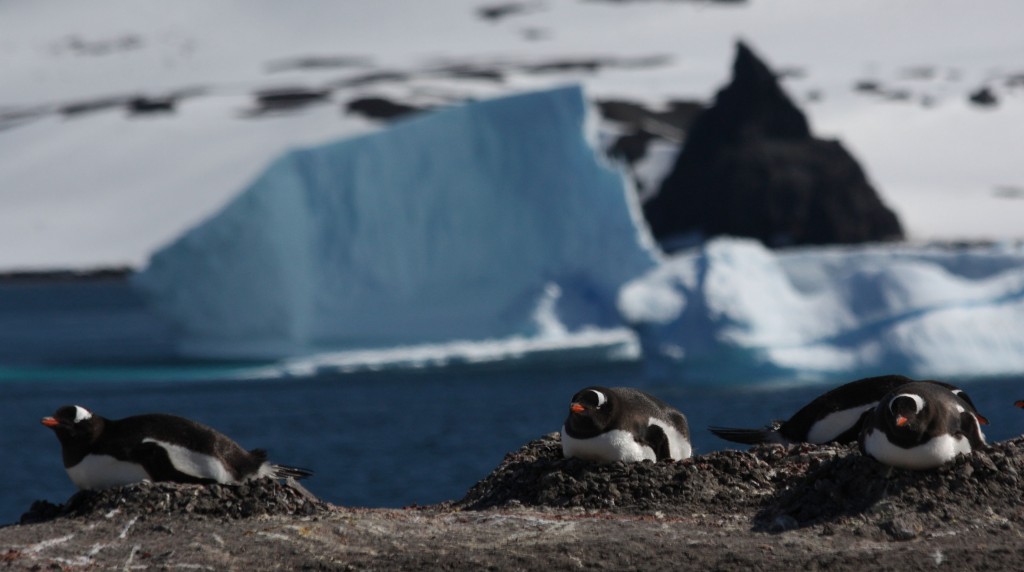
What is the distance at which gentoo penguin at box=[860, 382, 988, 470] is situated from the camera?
7391mm

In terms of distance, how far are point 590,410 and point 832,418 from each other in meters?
1.72

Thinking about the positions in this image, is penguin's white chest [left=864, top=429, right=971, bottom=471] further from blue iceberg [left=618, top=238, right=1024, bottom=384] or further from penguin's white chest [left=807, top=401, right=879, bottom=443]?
blue iceberg [left=618, top=238, right=1024, bottom=384]

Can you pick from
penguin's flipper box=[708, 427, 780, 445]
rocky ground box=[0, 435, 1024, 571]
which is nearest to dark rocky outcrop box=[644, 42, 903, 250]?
penguin's flipper box=[708, 427, 780, 445]

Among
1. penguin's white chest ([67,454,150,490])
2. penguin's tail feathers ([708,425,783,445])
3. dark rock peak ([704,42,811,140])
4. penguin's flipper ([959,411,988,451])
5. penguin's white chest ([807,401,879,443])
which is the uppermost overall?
penguin's white chest ([67,454,150,490])

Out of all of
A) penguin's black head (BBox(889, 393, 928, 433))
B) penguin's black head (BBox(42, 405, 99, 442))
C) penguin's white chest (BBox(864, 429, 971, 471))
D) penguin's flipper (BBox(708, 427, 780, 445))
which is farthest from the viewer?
penguin's flipper (BBox(708, 427, 780, 445))

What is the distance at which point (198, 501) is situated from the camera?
7.88m

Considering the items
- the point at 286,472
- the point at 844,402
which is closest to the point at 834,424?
the point at 844,402

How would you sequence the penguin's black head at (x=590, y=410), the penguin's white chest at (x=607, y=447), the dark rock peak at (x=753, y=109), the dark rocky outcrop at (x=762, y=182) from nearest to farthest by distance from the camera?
the penguin's black head at (x=590, y=410) → the penguin's white chest at (x=607, y=447) → the dark rock peak at (x=753, y=109) → the dark rocky outcrop at (x=762, y=182)

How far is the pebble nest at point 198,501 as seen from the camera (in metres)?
7.83

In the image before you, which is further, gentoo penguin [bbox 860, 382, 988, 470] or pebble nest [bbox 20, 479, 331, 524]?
pebble nest [bbox 20, 479, 331, 524]

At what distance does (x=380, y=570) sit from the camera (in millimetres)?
6844

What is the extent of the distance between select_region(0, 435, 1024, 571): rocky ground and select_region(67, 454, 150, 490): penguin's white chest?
0.14m

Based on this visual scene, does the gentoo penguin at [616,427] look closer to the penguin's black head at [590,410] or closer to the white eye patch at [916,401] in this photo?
the penguin's black head at [590,410]

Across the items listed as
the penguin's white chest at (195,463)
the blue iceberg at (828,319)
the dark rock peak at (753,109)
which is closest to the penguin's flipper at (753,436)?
the penguin's white chest at (195,463)
